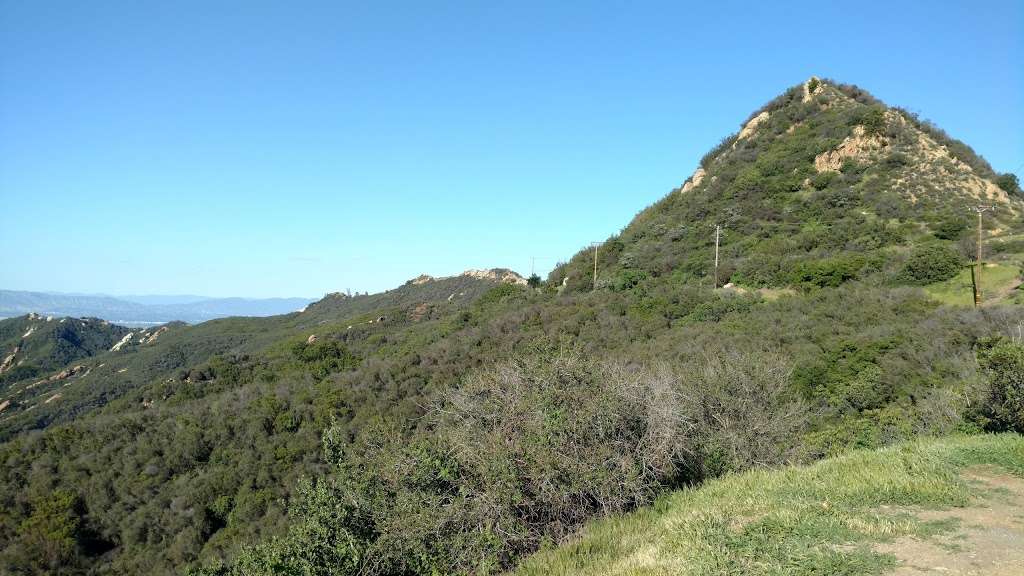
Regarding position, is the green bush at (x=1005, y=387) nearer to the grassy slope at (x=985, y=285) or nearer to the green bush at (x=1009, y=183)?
the grassy slope at (x=985, y=285)

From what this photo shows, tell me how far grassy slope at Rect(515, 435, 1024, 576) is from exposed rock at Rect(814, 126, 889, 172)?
1570 inches

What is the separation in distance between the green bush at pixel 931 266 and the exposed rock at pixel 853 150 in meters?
16.2

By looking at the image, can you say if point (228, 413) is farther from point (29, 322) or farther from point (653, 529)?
point (29, 322)

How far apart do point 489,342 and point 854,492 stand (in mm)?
25691

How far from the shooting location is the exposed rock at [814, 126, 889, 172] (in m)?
40.7

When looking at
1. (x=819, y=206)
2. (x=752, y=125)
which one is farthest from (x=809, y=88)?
(x=819, y=206)

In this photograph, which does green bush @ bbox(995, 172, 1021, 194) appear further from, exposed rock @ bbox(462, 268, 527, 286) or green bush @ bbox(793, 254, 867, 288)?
exposed rock @ bbox(462, 268, 527, 286)

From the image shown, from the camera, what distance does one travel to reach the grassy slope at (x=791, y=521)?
452 cm

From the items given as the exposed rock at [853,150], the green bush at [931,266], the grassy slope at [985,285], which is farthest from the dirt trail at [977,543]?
the exposed rock at [853,150]

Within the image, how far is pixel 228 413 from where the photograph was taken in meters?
27.9

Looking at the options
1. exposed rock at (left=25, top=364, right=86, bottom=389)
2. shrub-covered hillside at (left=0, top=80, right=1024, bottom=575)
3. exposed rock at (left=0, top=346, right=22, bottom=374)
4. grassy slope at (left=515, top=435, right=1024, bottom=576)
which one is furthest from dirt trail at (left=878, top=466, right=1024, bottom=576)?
exposed rock at (left=0, top=346, right=22, bottom=374)

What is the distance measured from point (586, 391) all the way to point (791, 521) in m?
4.03

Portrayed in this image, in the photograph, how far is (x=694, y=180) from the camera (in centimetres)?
5209

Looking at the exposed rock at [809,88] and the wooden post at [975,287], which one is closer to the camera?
the wooden post at [975,287]
